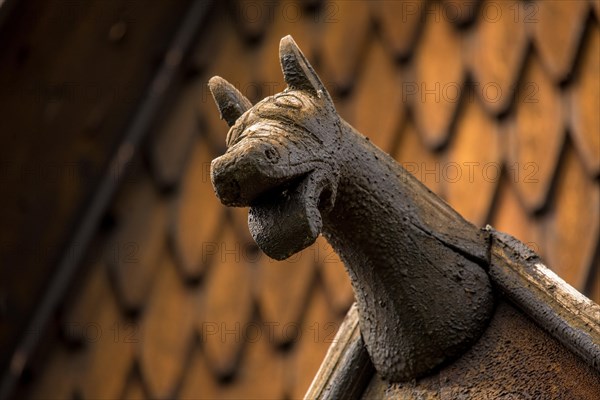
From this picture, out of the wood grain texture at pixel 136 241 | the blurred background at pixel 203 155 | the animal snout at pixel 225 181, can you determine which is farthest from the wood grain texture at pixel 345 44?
the animal snout at pixel 225 181

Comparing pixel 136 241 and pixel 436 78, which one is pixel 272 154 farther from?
pixel 136 241

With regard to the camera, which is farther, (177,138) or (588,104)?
(177,138)

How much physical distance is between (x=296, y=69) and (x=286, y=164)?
7 centimetres

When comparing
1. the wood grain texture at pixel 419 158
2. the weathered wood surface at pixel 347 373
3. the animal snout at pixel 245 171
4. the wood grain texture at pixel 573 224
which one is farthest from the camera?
the wood grain texture at pixel 419 158

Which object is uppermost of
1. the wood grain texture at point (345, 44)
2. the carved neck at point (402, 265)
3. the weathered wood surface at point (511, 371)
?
the carved neck at point (402, 265)

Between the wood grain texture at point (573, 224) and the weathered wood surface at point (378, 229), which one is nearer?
the weathered wood surface at point (378, 229)

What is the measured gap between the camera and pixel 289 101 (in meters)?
0.61

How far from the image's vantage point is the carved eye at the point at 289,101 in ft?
2.00

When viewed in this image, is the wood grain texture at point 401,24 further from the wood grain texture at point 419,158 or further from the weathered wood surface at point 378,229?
the weathered wood surface at point 378,229

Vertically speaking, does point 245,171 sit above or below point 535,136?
above

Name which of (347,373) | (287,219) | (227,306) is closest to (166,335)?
(227,306)

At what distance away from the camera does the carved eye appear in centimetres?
61

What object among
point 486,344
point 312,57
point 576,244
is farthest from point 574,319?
point 312,57

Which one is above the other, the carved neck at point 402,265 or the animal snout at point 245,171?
the animal snout at point 245,171
